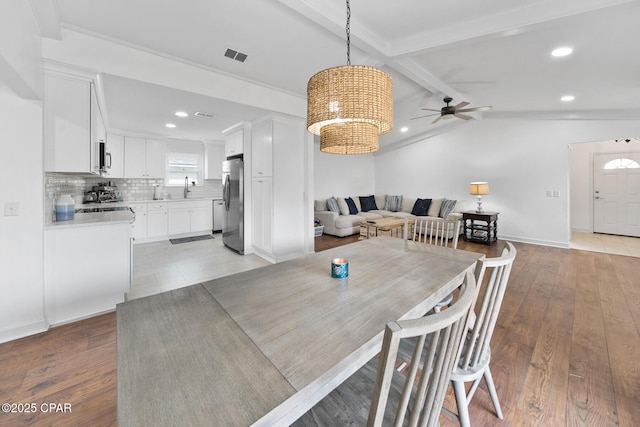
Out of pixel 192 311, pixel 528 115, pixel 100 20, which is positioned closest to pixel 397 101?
pixel 528 115

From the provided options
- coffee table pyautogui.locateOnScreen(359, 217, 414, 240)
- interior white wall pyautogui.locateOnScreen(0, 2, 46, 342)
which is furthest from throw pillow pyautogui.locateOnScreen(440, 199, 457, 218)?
interior white wall pyautogui.locateOnScreen(0, 2, 46, 342)

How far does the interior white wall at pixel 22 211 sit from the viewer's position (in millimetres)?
2111

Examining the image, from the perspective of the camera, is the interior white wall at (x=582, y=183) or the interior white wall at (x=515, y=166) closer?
the interior white wall at (x=515, y=166)

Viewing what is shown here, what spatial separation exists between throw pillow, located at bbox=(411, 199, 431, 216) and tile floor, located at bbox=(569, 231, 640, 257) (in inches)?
110

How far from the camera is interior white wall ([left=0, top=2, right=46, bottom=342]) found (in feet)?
6.93

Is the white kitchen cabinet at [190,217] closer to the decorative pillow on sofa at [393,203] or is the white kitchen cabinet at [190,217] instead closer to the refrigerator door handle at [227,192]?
the refrigerator door handle at [227,192]

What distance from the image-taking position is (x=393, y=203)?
754 centimetres

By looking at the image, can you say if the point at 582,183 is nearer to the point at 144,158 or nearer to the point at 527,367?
the point at 527,367

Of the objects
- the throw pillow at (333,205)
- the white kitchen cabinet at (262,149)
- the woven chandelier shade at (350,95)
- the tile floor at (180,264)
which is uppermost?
the white kitchen cabinet at (262,149)

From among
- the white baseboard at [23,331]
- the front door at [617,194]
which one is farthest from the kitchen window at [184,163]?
the front door at [617,194]

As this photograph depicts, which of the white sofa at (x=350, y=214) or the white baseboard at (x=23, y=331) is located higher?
the white sofa at (x=350, y=214)

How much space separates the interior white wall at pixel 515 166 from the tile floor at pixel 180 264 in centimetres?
514

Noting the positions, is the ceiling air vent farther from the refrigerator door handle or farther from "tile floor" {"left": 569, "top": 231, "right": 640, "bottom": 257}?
"tile floor" {"left": 569, "top": 231, "right": 640, "bottom": 257}

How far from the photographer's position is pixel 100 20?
228 centimetres
